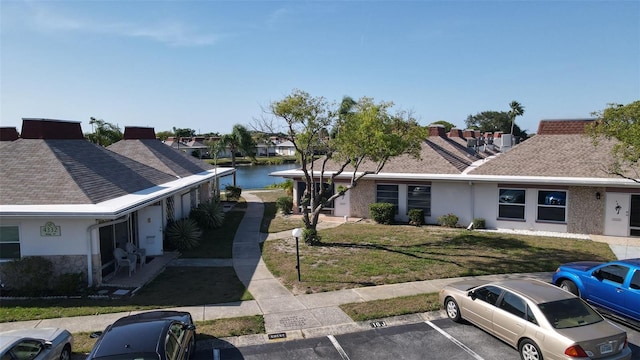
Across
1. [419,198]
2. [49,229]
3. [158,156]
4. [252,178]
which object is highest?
[158,156]

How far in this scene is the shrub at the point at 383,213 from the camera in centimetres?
2377

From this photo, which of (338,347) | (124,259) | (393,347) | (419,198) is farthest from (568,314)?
(419,198)

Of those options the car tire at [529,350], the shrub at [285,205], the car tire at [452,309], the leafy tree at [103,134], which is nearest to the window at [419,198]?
the shrub at [285,205]

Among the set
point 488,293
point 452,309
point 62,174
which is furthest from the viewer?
point 62,174

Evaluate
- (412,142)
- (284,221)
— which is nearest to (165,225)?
(284,221)

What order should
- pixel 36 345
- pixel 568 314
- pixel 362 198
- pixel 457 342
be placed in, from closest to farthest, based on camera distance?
pixel 36 345 < pixel 568 314 < pixel 457 342 < pixel 362 198

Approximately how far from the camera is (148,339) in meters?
7.41

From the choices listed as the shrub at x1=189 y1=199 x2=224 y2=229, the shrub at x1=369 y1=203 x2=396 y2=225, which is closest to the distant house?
the shrub at x1=369 y1=203 x2=396 y2=225

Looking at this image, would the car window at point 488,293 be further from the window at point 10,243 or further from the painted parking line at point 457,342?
the window at point 10,243

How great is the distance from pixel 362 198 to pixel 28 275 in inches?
660

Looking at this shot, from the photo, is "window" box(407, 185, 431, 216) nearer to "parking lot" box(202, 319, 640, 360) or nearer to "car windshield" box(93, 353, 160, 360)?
"parking lot" box(202, 319, 640, 360)

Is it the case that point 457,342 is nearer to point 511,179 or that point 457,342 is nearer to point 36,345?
point 36,345

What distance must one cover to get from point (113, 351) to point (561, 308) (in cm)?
825

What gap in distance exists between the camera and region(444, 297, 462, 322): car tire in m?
10.9
